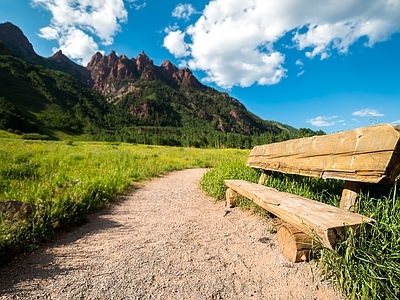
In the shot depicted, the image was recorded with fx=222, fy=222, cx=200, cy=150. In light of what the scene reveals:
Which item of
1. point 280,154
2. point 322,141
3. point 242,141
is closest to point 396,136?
point 322,141

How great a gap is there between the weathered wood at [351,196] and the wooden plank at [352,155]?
19 cm

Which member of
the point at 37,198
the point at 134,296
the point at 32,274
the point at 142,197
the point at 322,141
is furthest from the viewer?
the point at 142,197

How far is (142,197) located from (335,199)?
4.87 m

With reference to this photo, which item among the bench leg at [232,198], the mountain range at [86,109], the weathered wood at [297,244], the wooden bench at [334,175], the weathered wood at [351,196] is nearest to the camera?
the wooden bench at [334,175]

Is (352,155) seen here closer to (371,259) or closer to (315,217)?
(315,217)

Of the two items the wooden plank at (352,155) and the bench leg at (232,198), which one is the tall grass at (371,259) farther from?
the bench leg at (232,198)

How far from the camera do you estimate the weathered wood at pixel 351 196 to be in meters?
2.69

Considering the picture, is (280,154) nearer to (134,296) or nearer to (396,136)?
(396,136)

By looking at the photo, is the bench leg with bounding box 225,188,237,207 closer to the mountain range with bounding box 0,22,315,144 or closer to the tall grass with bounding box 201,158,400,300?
the tall grass with bounding box 201,158,400,300

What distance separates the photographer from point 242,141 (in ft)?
280

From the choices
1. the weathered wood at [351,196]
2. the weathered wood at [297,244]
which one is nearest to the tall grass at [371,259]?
the weathered wood at [351,196]

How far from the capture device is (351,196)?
8.99 feet

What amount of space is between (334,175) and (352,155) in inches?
13.7

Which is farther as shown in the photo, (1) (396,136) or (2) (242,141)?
(2) (242,141)
